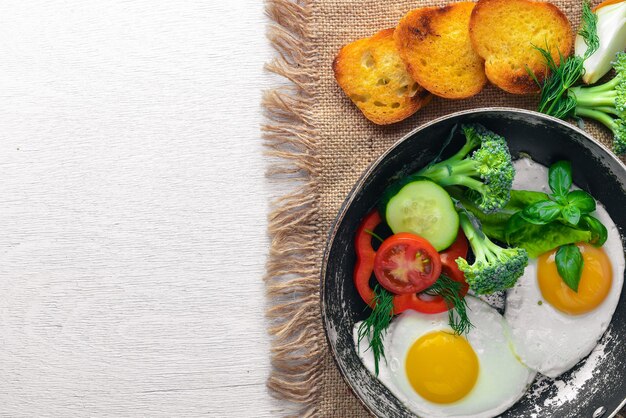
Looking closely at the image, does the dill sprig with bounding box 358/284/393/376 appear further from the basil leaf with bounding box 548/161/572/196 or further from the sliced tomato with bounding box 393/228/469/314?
the basil leaf with bounding box 548/161/572/196

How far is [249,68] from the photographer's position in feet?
8.95

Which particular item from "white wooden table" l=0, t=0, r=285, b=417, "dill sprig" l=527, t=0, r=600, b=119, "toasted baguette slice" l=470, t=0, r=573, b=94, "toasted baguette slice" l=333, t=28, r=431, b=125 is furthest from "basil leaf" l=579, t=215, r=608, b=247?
"white wooden table" l=0, t=0, r=285, b=417

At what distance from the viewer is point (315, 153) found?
2.60 meters

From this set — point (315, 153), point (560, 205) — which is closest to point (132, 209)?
point (315, 153)

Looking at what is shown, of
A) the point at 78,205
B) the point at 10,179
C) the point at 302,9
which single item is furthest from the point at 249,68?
the point at 10,179

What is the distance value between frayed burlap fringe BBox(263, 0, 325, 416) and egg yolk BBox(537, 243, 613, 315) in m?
0.91

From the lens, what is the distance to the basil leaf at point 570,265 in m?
2.29

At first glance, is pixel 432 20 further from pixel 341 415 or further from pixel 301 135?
pixel 341 415

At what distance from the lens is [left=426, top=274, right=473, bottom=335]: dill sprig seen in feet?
7.77

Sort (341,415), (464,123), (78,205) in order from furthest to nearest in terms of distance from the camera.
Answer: (78,205)
(341,415)
(464,123)

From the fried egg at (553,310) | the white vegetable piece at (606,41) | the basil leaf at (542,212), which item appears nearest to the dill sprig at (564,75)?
the white vegetable piece at (606,41)

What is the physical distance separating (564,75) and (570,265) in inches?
29.3

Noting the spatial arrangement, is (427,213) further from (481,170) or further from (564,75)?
(564,75)

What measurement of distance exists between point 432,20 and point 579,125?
0.73 m
